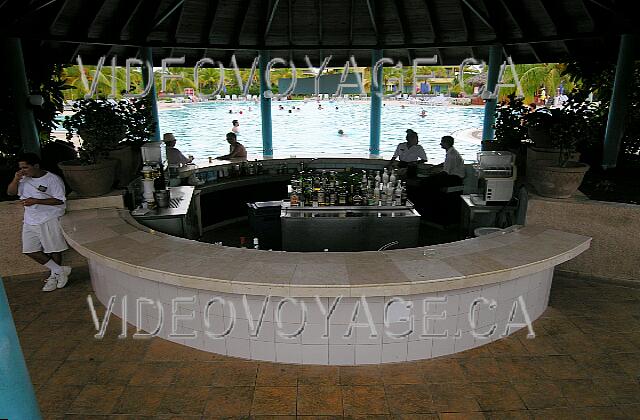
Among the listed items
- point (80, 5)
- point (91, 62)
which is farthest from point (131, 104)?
point (91, 62)

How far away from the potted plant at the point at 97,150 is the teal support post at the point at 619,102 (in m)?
7.37

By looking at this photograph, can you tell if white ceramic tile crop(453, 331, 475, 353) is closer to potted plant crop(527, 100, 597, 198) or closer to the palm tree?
potted plant crop(527, 100, 597, 198)

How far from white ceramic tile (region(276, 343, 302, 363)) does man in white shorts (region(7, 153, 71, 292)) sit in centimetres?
279

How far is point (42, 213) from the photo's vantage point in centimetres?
463

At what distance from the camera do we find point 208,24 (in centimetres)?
961

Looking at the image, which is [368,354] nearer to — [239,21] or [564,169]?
[564,169]

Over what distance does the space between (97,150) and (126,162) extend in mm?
937

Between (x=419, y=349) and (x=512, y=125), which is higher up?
(x=512, y=125)

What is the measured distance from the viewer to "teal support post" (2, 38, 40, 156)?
6457 mm

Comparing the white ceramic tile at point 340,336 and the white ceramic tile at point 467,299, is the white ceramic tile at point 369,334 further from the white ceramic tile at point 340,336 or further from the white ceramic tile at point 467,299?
the white ceramic tile at point 467,299

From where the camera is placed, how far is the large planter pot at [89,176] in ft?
16.0

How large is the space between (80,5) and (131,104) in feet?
8.80

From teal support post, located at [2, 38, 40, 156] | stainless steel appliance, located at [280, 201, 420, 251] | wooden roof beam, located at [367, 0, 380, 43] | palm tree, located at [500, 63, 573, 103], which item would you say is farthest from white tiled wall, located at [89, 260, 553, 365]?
palm tree, located at [500, 63, 573, 103]

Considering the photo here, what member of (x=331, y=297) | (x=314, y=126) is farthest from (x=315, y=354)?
(x=314, y=126)
